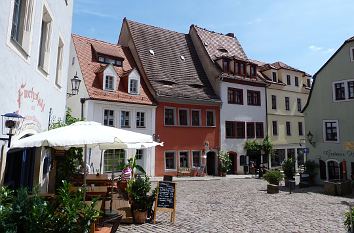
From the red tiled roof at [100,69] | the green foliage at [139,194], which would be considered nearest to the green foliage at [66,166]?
the green foliage at [139,194]

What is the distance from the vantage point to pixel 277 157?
34.3 meters

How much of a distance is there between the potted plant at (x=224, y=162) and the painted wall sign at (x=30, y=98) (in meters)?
21.1

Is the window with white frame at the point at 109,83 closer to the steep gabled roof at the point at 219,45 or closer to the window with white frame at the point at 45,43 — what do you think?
the steep gabled roof at the point at 219,45

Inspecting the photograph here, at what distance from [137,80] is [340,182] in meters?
16.3

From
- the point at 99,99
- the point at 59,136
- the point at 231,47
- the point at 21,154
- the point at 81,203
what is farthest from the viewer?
the point at 231,47

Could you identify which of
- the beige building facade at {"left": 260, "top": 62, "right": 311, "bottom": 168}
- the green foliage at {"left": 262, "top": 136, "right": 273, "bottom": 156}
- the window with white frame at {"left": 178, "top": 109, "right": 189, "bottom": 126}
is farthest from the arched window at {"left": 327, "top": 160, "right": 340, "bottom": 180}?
the window with white frame at {"left": 178, "top": 109, "right": 189, "bottom": 126}

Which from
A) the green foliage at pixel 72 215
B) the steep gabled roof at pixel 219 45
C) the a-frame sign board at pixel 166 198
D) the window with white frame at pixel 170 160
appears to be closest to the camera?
the green foliage at pixel 72 215

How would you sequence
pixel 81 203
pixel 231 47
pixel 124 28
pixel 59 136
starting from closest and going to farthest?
pixel 81 203 < pixel 59 136 < pixel 124 28 < pixel 231 47

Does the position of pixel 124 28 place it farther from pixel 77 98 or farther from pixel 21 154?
pixel 21 154

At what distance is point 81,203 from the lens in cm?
547

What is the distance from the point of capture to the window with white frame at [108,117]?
2348cm

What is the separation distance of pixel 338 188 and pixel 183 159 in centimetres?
1275

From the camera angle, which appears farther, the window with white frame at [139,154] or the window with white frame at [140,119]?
the window with white frame at [139,154]

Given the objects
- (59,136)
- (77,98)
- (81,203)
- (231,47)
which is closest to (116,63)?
(77,98)
